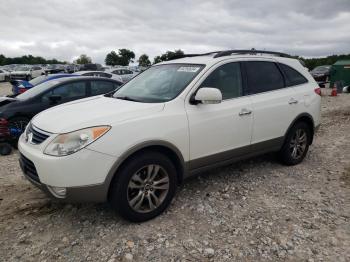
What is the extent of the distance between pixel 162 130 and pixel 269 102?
187 cm

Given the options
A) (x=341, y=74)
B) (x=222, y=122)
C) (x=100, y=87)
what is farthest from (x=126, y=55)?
(x=222, y=122)

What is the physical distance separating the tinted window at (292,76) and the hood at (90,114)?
7.96ft

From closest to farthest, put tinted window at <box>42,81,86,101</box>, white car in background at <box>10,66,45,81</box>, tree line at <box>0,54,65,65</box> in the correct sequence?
tinted window at <box>42,81,86,101</box> < white car in background at <box>10,66,45,81</box> < tree line at <box>0,54,65,65</box>

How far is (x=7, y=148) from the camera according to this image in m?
6.08

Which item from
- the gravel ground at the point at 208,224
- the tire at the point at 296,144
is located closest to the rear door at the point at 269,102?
the tire at the point at 296,144

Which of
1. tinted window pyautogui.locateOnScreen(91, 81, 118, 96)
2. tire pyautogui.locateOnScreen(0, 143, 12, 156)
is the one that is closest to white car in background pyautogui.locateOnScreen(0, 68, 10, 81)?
tinted window pyautogui.locateOnScreen(91, 81, 118, 96)

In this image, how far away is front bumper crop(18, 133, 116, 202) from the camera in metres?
2.88

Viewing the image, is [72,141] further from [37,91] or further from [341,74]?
[341,74]

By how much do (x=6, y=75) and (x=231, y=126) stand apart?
33.0m

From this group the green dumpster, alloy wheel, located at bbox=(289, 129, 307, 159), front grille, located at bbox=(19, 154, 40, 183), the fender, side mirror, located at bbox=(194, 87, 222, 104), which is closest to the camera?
the fender

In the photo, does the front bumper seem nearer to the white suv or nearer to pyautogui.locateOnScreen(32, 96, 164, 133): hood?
the white suv

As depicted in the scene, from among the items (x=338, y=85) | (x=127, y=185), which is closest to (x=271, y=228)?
(x=127, y=185)

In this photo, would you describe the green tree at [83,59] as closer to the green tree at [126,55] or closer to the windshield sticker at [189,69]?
the green tree at [126,55]

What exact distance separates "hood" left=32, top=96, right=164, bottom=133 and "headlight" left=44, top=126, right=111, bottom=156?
0.06m
